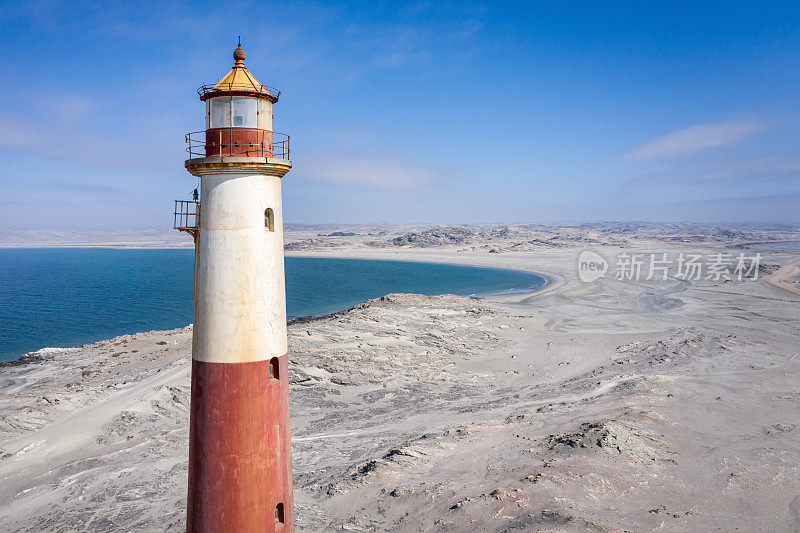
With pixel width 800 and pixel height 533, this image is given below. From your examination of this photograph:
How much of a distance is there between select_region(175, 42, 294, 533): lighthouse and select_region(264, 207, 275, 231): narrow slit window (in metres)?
0.02

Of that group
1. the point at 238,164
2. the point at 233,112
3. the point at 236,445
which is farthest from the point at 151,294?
the point at 238,164

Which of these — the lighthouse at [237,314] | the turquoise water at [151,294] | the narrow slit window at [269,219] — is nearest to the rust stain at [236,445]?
the lighthouse at [237,314]

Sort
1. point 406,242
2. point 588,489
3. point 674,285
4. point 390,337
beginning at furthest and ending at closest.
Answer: point 406,242, point 674,285, point 390,337, point 588,489

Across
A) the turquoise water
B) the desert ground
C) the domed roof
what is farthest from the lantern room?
the turquoise water

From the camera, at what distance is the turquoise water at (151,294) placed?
47.9 metres

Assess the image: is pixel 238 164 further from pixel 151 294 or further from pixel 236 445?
pixel 151 294

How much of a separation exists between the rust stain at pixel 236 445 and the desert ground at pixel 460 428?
4039 millimetres

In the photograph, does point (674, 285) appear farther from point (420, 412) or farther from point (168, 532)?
point (168, 532)

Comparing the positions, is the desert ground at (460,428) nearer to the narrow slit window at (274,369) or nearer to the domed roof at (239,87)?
the narrow slit window at (274,369)

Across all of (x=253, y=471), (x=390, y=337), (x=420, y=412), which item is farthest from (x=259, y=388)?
(x=390, y=337)

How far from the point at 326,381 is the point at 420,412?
5540 mm

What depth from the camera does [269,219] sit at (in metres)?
7.85

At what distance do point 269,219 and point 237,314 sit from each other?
1.52 meters

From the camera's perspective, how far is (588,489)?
11609mm
